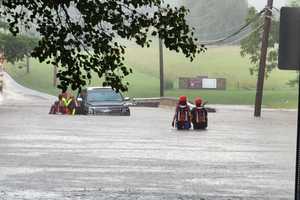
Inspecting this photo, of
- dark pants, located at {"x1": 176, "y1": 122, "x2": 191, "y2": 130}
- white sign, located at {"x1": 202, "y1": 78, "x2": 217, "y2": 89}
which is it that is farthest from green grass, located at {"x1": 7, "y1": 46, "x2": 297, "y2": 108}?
dark pants, located at {"x1": 176, "y1": 122, "x2": 191, "y2": 130}

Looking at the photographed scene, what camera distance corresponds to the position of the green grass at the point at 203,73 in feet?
262

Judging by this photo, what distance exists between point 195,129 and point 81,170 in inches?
499

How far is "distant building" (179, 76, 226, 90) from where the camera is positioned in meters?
93.6

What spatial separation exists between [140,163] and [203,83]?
7918 cm

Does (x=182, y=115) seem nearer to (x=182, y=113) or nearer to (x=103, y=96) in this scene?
(x=182, y=113)

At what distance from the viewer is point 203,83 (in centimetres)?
9388

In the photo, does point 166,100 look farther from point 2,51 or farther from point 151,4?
point 151,4

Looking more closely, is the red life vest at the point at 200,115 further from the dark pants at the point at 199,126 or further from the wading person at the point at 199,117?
the dark pants at the point at 199,126

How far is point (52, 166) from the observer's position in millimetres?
14328

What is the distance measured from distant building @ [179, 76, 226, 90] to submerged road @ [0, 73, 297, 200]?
67.4 meters

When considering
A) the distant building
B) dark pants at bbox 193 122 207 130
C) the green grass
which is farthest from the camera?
the distant building

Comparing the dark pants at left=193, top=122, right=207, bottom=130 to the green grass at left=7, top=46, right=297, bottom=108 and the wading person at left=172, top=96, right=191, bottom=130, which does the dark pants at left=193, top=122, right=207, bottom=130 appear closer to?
the wading person at left=172, top=96, right=191, bottom=130

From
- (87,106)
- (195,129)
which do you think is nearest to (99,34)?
(195,129)

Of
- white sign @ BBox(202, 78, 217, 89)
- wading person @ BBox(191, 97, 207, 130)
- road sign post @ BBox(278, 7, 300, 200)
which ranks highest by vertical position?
road sign post @ BBox(278, 7, 300, 200)
